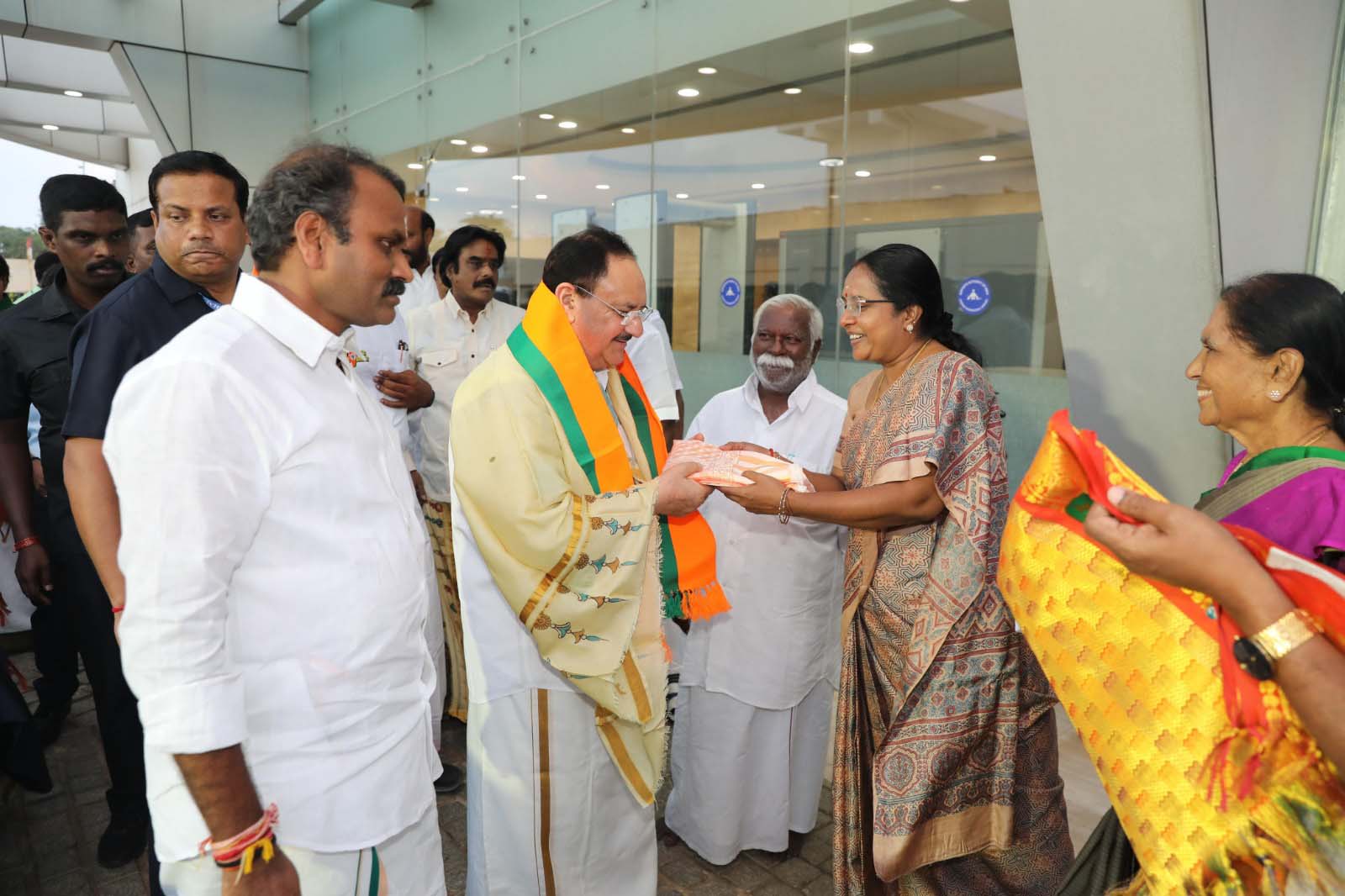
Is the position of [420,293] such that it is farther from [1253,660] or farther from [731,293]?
[1253,660]

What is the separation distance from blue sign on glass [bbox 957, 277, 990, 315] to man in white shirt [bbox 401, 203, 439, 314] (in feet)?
9.69

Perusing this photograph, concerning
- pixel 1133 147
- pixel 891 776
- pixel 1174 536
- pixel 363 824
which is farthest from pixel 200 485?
pixel 1133 147

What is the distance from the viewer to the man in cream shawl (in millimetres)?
2145

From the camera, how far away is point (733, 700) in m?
3.15

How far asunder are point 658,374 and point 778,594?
5.85ft

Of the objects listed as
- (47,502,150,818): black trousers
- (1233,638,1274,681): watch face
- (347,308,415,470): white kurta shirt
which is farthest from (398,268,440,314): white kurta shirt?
(1233,638,1274,681): watch face

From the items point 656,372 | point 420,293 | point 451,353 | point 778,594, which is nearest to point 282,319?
point 778,594

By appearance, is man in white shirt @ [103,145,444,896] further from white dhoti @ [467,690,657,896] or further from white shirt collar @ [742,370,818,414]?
white shirt collar @ [742,370,818,414]

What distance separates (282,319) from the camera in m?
1.47

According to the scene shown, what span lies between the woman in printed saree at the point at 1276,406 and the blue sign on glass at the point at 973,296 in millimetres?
2926

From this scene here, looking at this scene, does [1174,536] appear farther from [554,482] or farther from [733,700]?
[733,700]

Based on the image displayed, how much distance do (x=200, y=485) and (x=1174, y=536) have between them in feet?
4.70

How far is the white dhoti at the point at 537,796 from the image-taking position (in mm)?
2301

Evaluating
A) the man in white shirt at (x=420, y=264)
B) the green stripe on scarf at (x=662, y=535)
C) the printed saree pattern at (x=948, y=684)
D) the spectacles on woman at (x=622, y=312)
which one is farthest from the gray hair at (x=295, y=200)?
the man in white shirt at (x=420, y=264)
